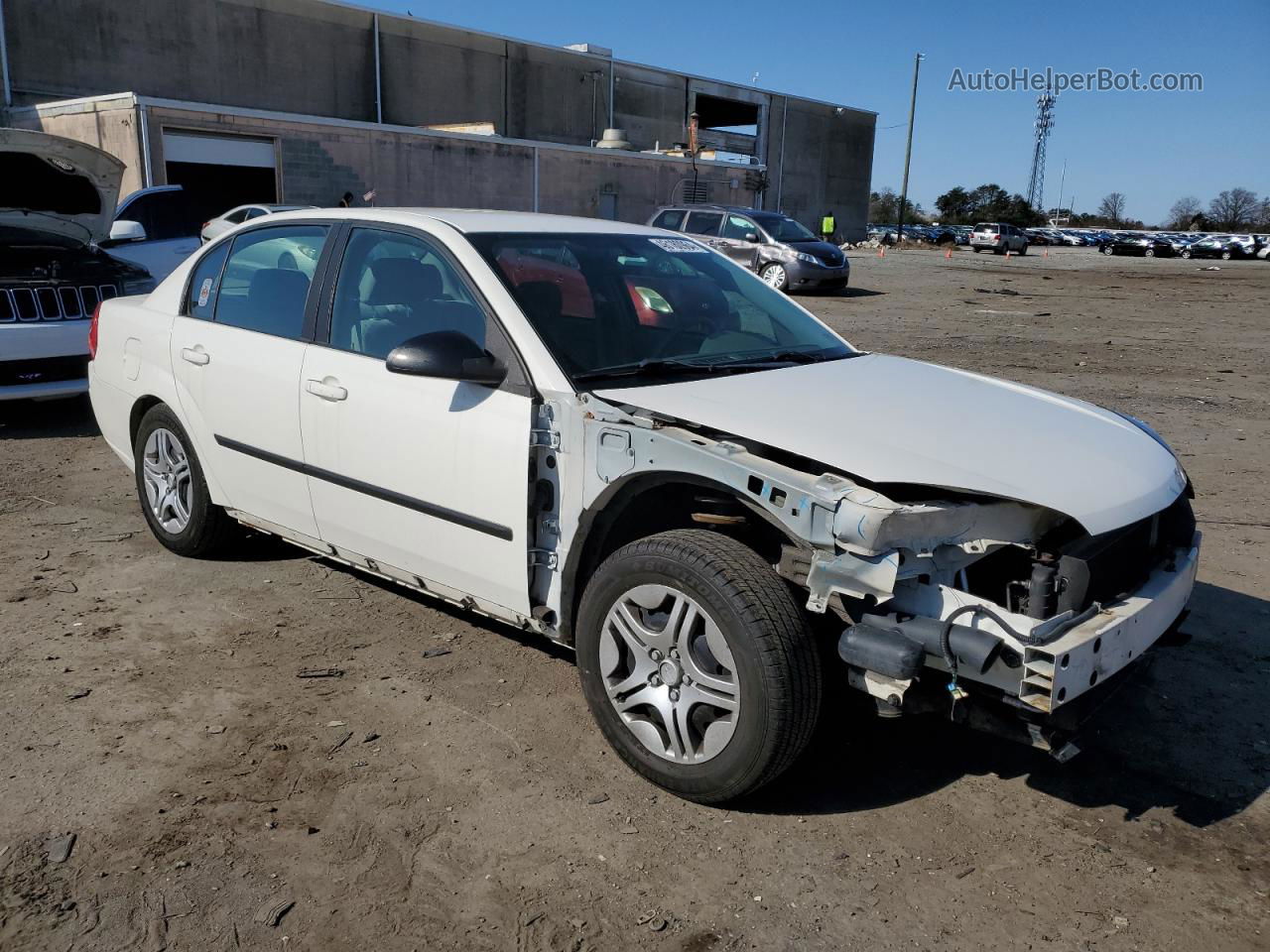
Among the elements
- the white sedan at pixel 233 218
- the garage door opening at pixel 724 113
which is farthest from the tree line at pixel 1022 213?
the white sedan at pixel 233 218

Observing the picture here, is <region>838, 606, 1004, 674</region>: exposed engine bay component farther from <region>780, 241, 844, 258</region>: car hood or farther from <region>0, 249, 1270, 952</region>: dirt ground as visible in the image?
<region>780, 241, 844, 258</region>: car hood

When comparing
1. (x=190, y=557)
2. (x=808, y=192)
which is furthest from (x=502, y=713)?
(x=808, y=192)

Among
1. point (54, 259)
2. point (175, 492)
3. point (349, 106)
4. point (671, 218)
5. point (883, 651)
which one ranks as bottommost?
point (175, 492)

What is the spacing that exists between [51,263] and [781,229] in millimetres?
15784

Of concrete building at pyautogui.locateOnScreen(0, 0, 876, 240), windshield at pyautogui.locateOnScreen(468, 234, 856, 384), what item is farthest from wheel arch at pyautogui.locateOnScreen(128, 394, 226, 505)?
concrete building at pyautogui.locateOnScreen(0, 0, 876, 240)

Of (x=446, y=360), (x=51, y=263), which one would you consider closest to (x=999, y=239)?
(x=51, y=263)

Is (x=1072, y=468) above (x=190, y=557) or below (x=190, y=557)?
above

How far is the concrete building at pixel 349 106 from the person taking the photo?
25281mm

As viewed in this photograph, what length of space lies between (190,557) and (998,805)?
3.88m

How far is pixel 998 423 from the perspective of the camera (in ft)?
11.4

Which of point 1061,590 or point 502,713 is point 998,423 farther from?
point 502,713

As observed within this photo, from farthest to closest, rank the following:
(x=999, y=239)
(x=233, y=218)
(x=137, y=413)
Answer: (x=999, y=239), (x=233, y=218), (x=137, y=413)

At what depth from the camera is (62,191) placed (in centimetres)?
859

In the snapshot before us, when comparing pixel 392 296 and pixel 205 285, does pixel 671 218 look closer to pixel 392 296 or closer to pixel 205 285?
pixel 205 285
